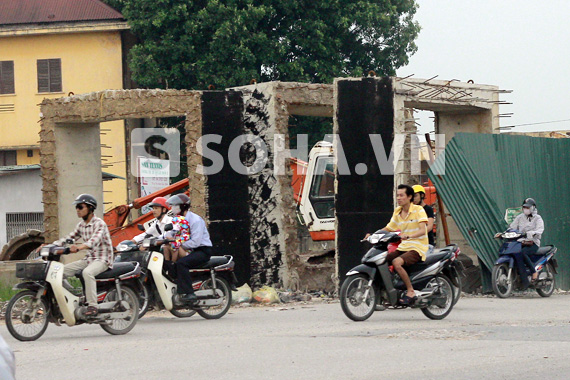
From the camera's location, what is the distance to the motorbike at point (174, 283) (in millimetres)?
12398

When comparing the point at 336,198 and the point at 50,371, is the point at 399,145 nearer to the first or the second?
the point at 336,198

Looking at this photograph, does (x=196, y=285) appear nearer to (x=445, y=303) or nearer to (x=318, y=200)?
(x=445, y=303)

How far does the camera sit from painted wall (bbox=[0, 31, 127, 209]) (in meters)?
34.4

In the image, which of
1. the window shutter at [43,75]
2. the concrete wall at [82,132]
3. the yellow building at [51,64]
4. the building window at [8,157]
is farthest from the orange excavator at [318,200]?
→ the building window at [8,157]

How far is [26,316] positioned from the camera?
409 inches

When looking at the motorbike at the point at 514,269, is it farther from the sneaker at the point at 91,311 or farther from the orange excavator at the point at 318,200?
the sneaker at the point at 91,311

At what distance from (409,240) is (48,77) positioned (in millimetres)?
25444

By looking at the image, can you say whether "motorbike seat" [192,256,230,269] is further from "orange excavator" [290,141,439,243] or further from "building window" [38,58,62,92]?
"building window" [38,58,62,92]

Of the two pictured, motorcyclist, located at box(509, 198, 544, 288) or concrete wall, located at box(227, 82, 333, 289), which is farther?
concrete wall, located at box(227, 82, 333, 289)

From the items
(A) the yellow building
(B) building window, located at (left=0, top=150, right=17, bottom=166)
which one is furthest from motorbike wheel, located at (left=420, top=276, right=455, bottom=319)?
(B) building window, located at (left=0, top=150, right=17, bottom=166)

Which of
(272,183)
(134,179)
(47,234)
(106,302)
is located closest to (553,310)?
(272,183)

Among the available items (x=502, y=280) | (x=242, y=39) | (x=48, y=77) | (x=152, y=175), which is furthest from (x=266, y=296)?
(x=48, y=77)

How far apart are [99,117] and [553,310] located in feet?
28.1

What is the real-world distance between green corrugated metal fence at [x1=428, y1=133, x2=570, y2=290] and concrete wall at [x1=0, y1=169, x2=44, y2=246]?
11.8 m
